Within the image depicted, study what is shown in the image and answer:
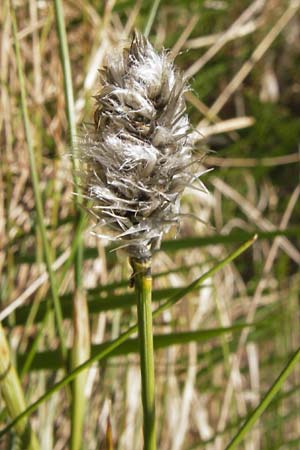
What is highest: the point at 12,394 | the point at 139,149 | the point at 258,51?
the point at 258,51

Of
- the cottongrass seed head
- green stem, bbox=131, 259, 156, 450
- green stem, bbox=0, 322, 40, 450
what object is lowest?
green stem, bbox=0, 322, 40, 450

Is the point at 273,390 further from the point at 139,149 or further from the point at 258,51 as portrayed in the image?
the point at 258,51

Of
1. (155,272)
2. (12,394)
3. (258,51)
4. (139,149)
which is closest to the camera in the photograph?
(139,149)

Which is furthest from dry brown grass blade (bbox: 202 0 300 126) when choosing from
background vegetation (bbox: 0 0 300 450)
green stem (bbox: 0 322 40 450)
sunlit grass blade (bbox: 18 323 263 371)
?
green stem (bbox: 0 322 40 450)

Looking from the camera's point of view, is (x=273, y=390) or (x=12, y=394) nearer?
(x=273, y=390)

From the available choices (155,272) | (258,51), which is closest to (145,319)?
(155,272)

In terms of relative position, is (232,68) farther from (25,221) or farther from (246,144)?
(25,221)

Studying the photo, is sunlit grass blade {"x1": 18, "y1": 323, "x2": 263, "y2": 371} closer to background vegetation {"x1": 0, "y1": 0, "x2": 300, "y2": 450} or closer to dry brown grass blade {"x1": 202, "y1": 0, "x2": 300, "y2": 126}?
background vegetation {"x1": 0, "y1": 0, "x2": 300, "y2": 450}
